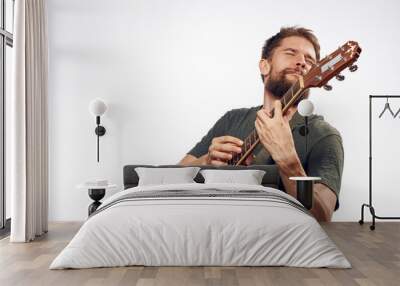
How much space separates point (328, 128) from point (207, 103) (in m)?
1.57

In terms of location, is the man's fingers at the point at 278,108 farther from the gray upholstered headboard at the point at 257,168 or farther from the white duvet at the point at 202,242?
the white duvet at the point at 202,242

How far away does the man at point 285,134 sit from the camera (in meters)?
6.85

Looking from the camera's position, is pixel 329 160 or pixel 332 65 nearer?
pixel 332 65

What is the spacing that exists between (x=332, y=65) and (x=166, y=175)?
2352 millimetres

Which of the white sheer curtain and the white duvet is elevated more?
the white sheer curtain

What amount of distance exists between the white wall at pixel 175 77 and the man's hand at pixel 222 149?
0.78 feet

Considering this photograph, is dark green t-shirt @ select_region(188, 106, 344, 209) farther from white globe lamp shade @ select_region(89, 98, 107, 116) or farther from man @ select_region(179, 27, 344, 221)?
white globe lamp shade @ select_region(89, 98, 107, 116)

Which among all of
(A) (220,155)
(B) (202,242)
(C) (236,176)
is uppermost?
(A) (220,155)

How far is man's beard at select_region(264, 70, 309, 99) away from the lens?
6.92 metres

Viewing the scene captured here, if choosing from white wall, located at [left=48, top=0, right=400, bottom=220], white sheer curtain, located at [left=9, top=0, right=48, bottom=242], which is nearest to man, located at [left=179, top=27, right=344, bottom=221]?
white wall, located at [left=48, top=0, right=400, bottom=220]

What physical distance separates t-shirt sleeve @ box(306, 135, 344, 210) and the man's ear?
111 cm

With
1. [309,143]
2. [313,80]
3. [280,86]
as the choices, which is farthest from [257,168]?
[313,80]

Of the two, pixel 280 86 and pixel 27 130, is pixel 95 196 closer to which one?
pixel 27 130

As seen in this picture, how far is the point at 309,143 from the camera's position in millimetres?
6887
